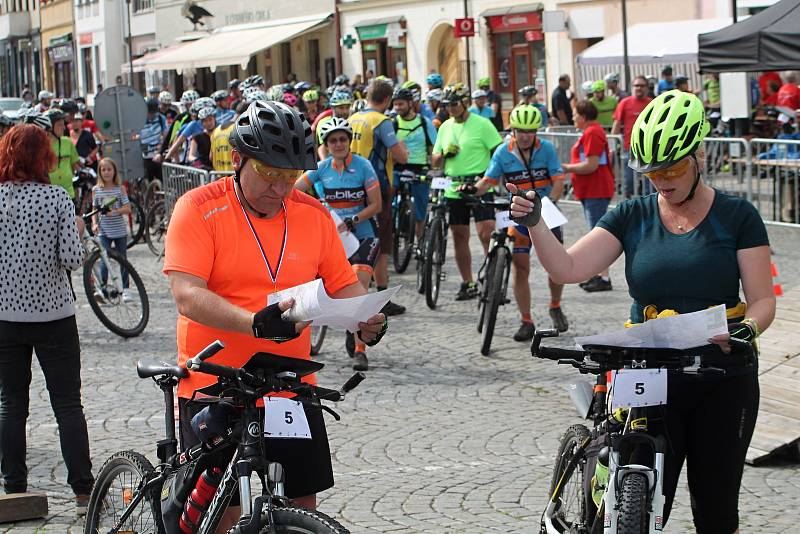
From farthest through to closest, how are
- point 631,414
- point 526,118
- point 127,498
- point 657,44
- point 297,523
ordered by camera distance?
point 657,44 < point 526,118 < point 127,498 < point 631,414 < point 297,523

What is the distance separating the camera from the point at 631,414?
4273mm

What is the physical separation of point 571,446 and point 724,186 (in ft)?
43.5

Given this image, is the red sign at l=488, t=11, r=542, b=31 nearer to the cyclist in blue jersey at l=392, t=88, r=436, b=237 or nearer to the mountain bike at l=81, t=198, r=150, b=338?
the cyclist in blue jersey at l=392, t=88, r=436, b=237

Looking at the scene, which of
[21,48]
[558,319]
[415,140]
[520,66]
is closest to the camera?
[558,319]

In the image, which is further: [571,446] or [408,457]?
[408,457]

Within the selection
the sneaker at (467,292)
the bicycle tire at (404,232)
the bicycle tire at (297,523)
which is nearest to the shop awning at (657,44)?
the bicycle tire at (404,232)

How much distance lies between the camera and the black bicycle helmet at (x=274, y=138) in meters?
4.13

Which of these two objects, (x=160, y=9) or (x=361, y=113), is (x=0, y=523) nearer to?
(x=361, y=113)


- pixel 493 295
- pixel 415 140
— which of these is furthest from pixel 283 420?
pixel 415 140

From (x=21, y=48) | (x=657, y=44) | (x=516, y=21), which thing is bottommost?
(x=657, y=44)

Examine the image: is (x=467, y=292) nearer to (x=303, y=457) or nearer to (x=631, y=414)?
(x=631, y=414)

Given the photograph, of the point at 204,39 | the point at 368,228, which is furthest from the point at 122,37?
the point at 368,228

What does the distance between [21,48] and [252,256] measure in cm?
7957

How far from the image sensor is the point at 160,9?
5675cm
